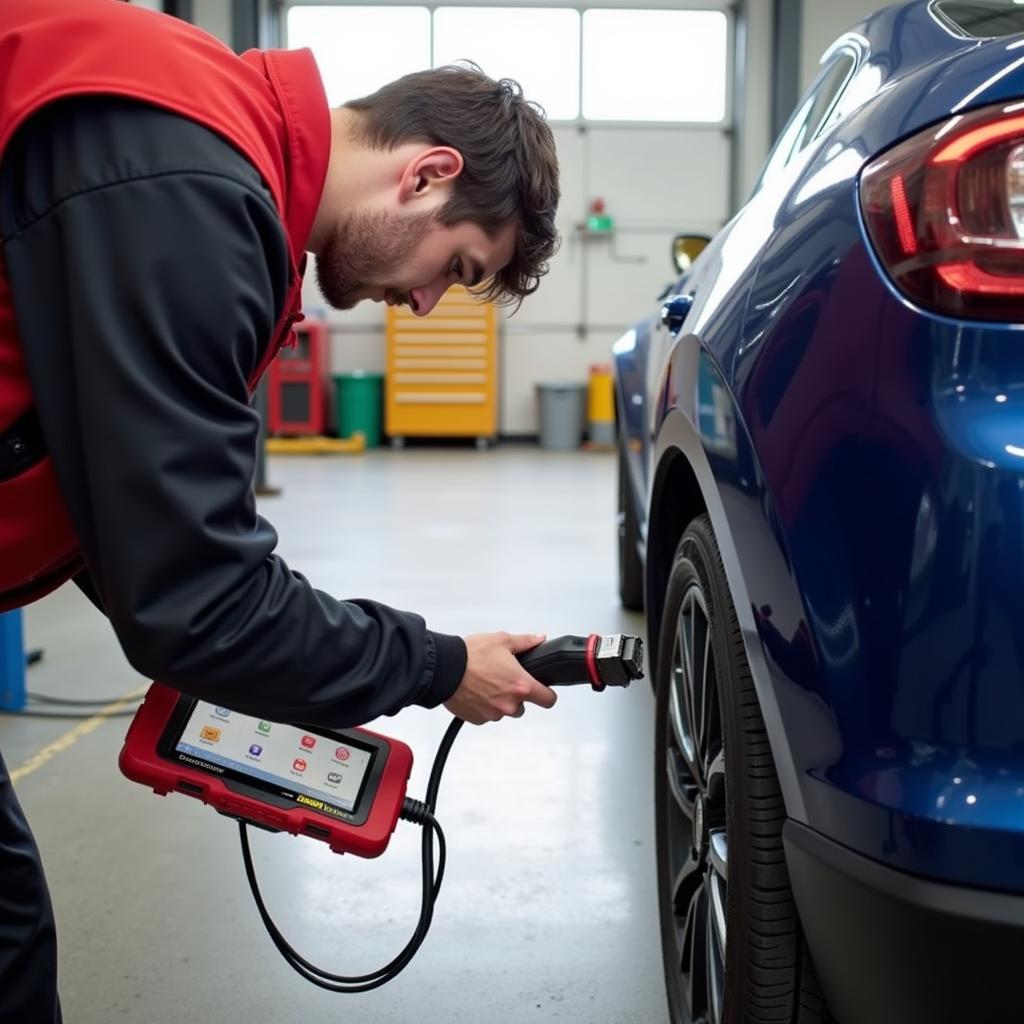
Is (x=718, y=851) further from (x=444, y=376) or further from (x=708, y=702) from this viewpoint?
(x=444, y=376)

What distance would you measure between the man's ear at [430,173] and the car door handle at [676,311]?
673 millimetres

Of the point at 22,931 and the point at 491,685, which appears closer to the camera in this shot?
the point at 491,685

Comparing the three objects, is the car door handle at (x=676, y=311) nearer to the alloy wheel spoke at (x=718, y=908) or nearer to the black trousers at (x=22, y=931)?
the alloy wheel spoke at (x=718, y=908)

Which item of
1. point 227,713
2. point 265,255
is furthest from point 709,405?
point 227,713

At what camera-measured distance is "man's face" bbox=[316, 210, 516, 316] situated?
1.30m

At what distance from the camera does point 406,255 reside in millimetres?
1317

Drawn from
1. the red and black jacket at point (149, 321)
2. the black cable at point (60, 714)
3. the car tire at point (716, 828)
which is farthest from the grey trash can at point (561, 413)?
the red and black jacket at point (149, 321)

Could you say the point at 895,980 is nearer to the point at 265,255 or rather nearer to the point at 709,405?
the point at 709,405

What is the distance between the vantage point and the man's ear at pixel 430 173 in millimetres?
1264

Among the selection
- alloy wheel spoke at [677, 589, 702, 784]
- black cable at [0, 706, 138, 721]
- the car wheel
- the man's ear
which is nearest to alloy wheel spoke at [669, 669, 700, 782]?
alloy wheel spoke at [677, 589, 702, 784]

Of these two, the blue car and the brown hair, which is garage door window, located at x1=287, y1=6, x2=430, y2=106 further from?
the blue car

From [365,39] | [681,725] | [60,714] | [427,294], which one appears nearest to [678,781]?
[681,725]

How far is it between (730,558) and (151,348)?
0.65 m

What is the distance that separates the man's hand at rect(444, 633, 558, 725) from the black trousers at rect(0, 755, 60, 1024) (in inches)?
23.4
